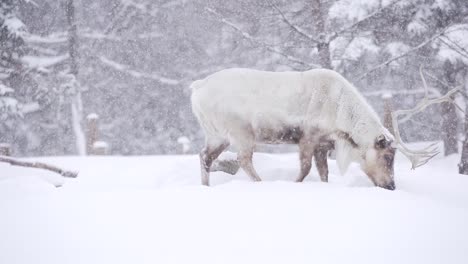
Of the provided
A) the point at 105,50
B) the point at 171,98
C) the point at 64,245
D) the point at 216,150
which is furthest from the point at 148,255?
the point at 105,50

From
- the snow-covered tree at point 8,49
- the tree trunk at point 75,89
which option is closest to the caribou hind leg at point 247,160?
the snow-covered tree at point 8,49

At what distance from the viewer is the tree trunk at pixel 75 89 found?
46.6ft

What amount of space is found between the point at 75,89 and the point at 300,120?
34.6 feet

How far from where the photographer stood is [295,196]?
146 inches

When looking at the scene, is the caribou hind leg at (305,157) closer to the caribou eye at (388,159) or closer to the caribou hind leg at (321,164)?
the caribou hind leg at (321,164)

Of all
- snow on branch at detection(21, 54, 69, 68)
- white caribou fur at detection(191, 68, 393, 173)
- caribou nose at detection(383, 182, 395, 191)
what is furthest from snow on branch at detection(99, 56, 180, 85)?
caribou nose at detection(383, 182, 395, 191)

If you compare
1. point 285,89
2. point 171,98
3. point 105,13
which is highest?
point 105,13

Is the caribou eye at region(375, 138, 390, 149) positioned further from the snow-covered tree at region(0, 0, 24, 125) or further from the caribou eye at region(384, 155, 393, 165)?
the snow-covered tree at region(0, 0, 24, 125)

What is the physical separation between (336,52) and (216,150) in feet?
17.5

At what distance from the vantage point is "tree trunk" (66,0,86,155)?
14.2 metres

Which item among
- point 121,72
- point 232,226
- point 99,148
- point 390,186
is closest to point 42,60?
point 121,72

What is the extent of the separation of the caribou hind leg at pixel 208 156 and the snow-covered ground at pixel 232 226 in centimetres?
111

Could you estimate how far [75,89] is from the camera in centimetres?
1407

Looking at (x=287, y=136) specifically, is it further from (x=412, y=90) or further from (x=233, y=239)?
(x=412, y=90)
